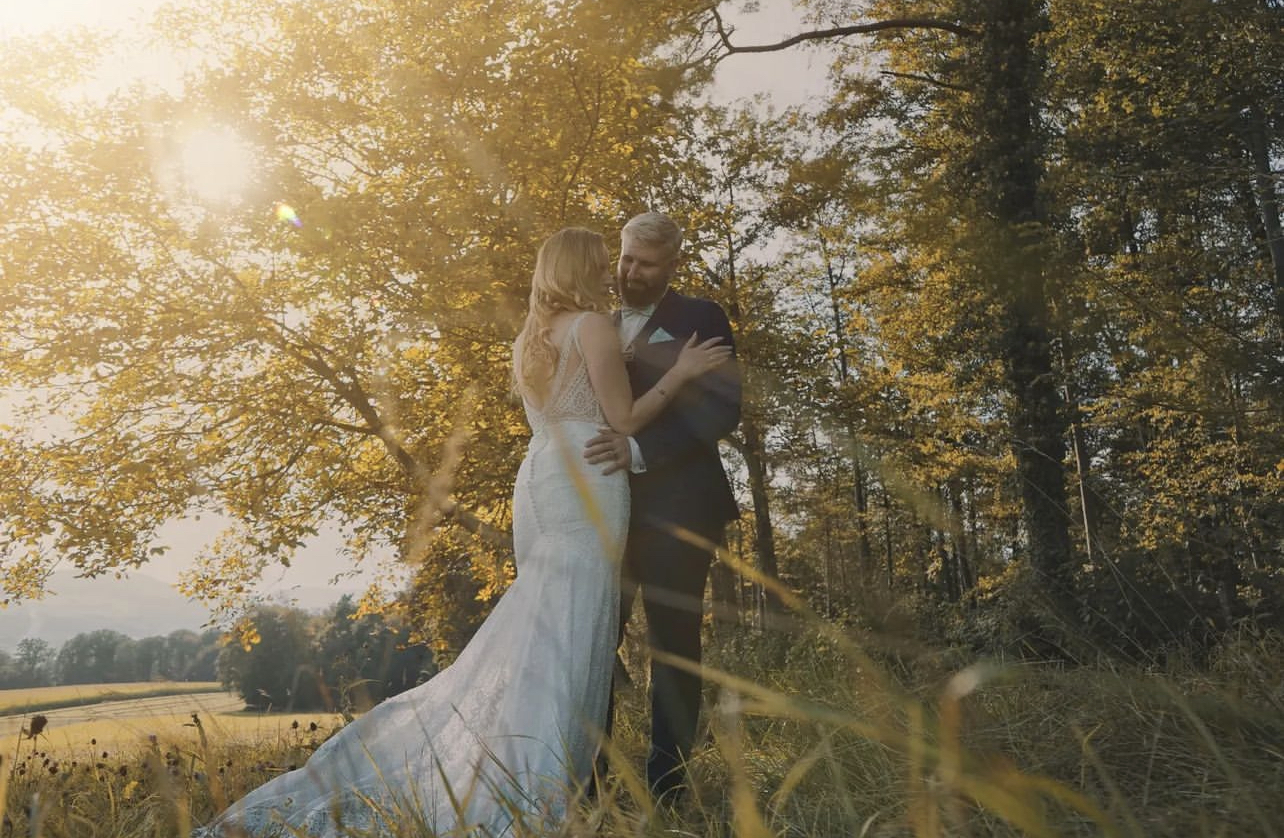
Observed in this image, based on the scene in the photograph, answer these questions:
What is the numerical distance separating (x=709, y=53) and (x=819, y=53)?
9.84 ft

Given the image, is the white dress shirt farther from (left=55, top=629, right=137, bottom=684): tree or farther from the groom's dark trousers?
(left=55, top=629, right=137, bottom=684): tree

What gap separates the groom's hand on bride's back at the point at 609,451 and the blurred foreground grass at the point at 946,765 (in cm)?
95

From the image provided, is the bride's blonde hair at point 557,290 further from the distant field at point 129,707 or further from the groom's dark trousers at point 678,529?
the distant field at point 129,707

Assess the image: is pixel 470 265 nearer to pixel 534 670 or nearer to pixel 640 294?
pixel 640 294

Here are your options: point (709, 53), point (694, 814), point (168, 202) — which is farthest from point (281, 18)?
point (694, 814)

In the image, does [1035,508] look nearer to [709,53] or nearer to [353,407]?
[709,53]

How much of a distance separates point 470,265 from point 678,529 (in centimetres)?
499

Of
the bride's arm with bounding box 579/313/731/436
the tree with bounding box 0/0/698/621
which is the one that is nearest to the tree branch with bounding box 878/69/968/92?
the tree with bounding box 0/0/698/621

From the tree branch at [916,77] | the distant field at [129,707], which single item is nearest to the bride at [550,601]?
the distant field at [129,707]

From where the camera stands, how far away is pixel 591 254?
362cm

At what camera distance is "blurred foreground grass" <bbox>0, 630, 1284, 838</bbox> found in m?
1.49

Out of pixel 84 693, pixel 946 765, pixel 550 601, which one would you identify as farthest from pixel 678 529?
pixel 946 765

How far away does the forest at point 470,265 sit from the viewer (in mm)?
8031

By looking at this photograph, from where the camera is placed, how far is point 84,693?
1.84 meters
